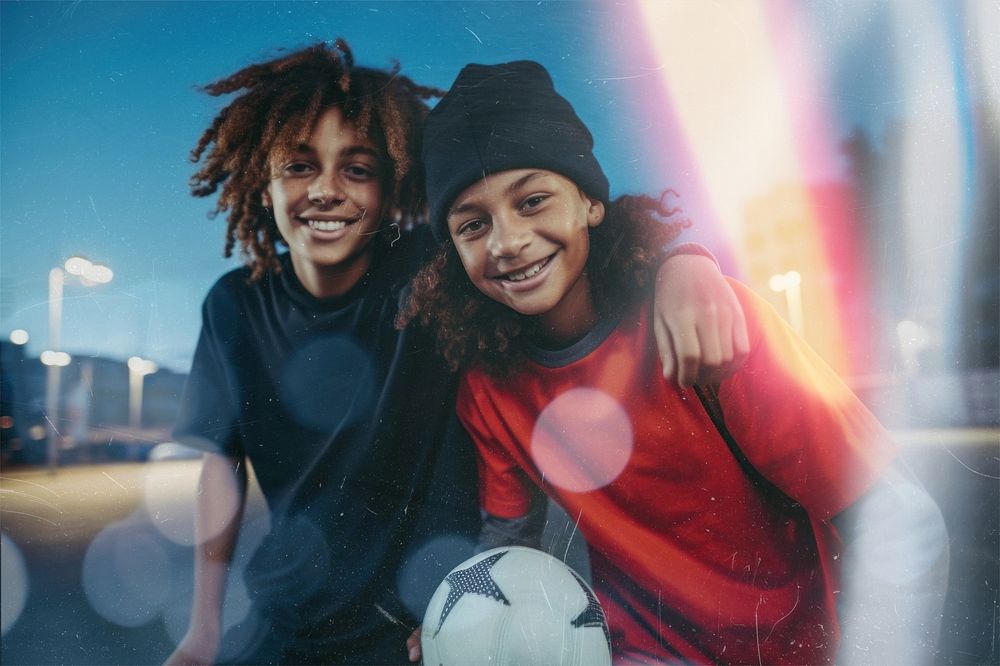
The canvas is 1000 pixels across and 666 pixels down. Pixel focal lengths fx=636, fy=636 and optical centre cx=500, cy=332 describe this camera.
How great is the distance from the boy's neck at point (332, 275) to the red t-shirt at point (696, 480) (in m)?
0.46

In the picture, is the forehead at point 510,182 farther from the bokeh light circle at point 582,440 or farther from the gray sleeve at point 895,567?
the gray sleeve at point 895,567

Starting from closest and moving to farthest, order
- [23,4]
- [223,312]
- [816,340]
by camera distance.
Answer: [816,340]
[223,312]
[23,4]

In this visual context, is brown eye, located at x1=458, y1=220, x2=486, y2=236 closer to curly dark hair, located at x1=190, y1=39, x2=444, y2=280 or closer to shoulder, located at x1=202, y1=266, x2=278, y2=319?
curly dark hair, located at x1=190, y1=39, x2=444, y2=280

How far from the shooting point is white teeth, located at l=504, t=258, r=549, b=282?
1.47 meters

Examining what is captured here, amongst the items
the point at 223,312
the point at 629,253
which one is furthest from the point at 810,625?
the point at 223,312

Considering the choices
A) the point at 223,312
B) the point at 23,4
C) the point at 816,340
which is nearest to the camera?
the point at 816,340

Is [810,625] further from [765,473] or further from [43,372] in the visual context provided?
[43,372]

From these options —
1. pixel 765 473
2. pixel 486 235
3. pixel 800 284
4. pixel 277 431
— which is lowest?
pixel 765 473

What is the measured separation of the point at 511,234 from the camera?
56.9 inches

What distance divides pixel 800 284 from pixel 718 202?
0.26m

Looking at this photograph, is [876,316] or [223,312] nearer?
[876,316]

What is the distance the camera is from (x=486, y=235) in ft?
4.84

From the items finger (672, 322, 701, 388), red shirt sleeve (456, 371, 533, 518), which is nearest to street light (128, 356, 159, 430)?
red shirt sleeve (456, 371, 533, 518)

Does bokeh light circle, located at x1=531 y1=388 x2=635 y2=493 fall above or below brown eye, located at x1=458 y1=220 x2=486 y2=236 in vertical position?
below
